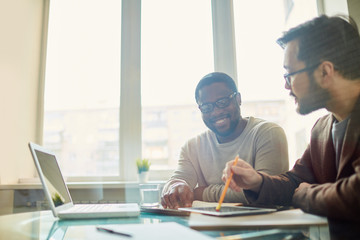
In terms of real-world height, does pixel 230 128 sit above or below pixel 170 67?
below

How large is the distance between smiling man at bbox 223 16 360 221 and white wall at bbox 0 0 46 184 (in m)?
1.76

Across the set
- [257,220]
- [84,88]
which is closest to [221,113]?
[257,220]

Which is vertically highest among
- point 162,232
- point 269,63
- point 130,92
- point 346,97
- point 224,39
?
point 224,39

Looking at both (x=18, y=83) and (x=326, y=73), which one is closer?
(x=326, y=73)

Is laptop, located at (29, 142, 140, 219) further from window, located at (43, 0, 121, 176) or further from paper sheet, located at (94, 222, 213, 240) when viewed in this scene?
window, located at (43, 0, 121, 176)

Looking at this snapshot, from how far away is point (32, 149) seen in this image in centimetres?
92

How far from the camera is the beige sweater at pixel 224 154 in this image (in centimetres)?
116

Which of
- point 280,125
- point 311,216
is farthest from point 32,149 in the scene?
point 280,125

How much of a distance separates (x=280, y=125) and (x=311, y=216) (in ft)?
2.21

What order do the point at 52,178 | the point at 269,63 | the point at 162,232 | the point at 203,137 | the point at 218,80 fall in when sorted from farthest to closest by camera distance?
the point at 203,137 → the point at 218,80 → the point at 269,63 → the point at 52,178 → the point at 162,232

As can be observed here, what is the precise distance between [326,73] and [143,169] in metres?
1.46

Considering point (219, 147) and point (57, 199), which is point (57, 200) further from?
point (219, 147)

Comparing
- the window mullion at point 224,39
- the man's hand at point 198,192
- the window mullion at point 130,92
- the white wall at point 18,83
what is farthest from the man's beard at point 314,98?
the white wall at point 18,83

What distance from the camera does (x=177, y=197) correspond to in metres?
1.19
